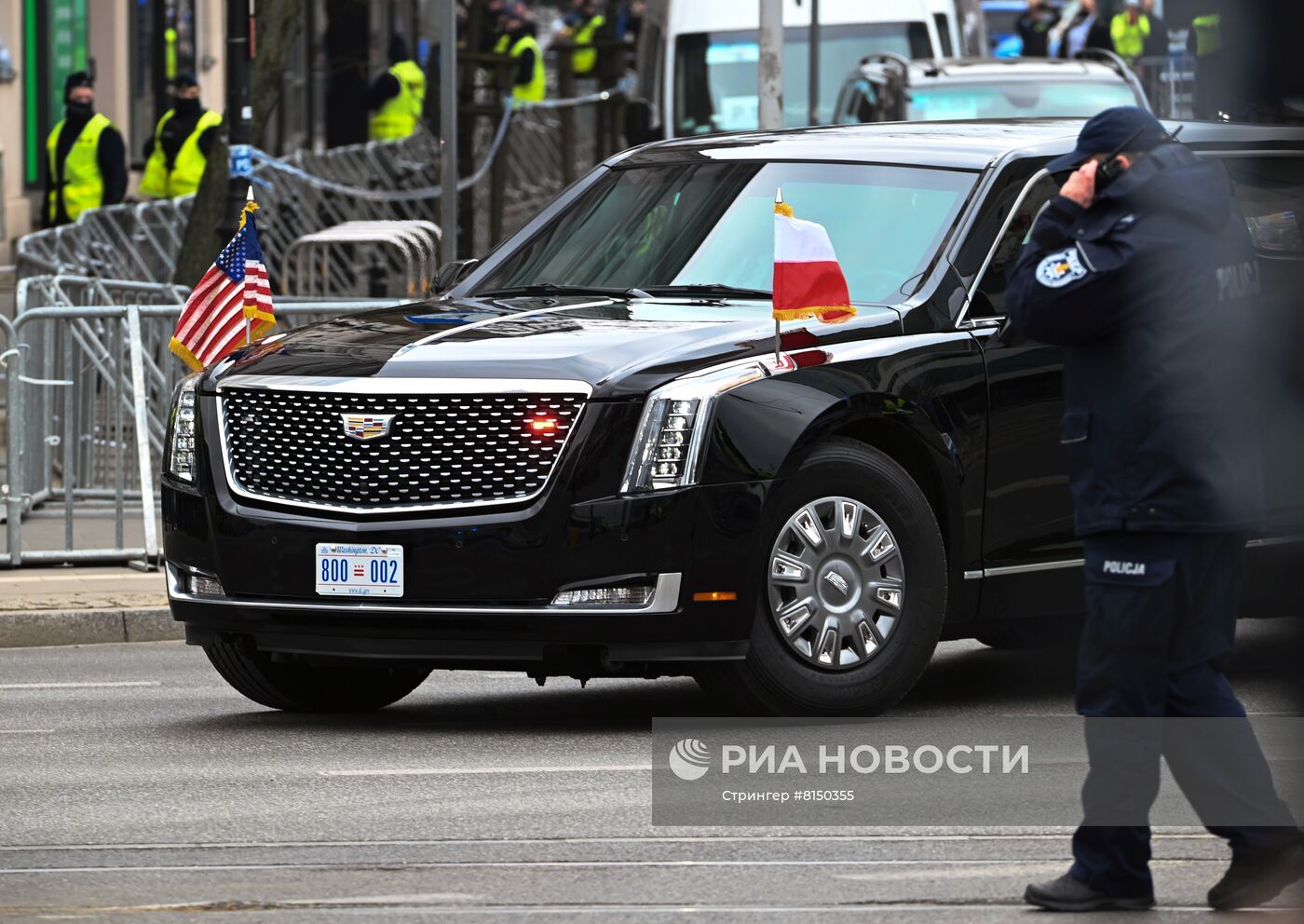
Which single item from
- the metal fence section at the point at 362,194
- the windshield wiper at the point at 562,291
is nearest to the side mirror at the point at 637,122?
the metal fence section at the point at 362,194

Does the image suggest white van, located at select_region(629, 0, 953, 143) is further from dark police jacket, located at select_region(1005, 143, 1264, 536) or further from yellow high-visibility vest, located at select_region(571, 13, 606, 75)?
dark police jacket, located at select_region(1005, 143, 1264, 536)

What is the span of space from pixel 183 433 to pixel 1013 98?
12.7m

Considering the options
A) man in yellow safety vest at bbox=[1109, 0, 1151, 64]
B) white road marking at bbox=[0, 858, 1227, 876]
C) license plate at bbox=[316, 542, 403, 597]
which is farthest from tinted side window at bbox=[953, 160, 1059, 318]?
man in yellow safety vest at bbox=[1109, 0, 1151, 64]

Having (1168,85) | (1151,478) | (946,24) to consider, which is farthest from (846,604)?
(1168,85)

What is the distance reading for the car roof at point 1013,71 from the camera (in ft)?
68.0

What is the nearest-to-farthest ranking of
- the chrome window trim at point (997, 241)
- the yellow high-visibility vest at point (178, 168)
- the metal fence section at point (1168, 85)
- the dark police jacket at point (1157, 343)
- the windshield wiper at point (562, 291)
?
the dark police jacket at point (1157, 343), the chrome window trim at point (997, 241), the windshield wiper at point (562, 291), the yellow high-visibility vest at point (178, 168), the metal fence section at point (1168, 85)

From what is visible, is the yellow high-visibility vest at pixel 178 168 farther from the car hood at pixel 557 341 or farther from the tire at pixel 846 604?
the tire at pixel 846 604

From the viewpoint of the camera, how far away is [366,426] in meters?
8.14

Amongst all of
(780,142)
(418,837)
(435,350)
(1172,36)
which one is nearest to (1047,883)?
(418,837)

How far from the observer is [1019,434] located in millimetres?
8648

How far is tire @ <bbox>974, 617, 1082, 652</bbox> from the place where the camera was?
9312 mm

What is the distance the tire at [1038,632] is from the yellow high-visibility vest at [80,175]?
605 inches

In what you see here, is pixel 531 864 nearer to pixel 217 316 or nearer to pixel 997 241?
pixel 997 241

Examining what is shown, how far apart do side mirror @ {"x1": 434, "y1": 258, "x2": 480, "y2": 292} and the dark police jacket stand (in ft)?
13.9
